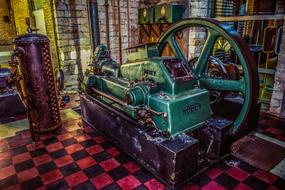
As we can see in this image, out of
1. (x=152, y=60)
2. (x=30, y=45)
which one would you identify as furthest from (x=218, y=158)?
(x=30, y=45)

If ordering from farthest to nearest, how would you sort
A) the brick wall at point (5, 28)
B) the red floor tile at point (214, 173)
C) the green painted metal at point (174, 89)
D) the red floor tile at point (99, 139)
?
the brick wall at point (5, 28) → the red floor tile at point (99, 139) → the red floor tile at point (214, 173) → the green painted metal at point (174, 89)

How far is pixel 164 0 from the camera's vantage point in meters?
5.57

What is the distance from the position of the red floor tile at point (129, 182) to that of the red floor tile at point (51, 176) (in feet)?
2.35

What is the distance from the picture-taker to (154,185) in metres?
2.33

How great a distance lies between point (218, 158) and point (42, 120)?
265 cm

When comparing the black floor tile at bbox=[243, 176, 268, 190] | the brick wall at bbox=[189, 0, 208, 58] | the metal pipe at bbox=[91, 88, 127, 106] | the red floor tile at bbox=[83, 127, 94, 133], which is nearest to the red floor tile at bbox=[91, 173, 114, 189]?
the metal pipe at bbox=[91, 88, 127, 106]

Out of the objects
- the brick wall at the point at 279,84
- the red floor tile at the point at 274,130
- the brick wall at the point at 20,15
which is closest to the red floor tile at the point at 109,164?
the red floor tile at the point at 274,130

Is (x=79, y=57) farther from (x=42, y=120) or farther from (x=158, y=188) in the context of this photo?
(x=158, y=188)

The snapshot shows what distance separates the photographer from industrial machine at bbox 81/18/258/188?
2.19m

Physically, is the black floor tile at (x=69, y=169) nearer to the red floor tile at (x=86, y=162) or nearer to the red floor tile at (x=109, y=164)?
the red floor tile at (x=86, y=162)

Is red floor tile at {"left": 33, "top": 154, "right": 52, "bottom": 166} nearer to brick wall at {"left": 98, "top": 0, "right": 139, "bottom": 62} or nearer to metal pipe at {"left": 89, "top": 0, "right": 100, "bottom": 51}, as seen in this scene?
metal pipe at {"left": 89, "top": 0, "right": 100, "bottom": 51}

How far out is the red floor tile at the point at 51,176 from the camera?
2.44 meters

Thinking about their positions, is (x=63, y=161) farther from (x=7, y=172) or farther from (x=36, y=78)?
(x=36, y=78)

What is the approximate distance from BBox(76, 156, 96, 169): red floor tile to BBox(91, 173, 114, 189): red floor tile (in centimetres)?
28
